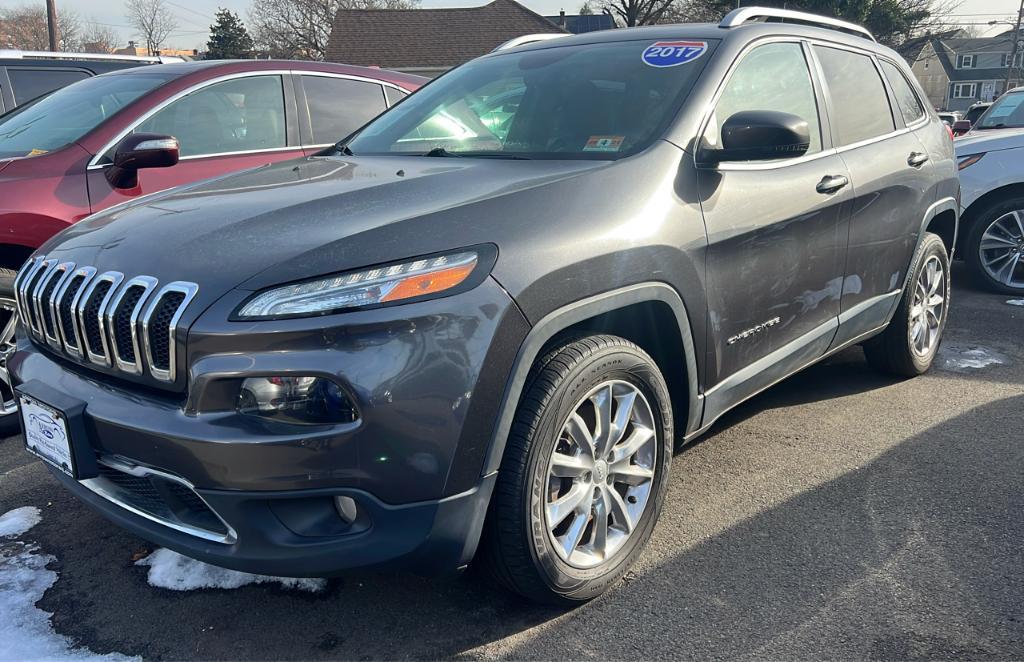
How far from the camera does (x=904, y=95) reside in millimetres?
4426

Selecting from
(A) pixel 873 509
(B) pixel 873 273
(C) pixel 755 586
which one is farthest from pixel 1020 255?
(C) pixel 755 586

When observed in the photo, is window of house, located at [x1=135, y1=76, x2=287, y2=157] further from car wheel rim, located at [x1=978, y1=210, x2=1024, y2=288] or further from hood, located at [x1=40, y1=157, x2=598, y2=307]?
car wheel rim, located at [x1=978, y1=210, x2=1024, y2=288]

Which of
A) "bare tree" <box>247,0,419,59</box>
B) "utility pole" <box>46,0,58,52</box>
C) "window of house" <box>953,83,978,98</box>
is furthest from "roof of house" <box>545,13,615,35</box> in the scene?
"window of house" <box>953,83,978,98</box>

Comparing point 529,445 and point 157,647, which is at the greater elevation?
point 529,445

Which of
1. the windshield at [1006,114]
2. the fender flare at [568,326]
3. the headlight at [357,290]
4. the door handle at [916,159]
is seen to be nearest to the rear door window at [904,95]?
the door handle at [916,159]

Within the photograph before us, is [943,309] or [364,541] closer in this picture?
[364,541]

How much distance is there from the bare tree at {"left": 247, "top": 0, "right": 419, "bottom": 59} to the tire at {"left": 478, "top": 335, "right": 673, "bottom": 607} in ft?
181

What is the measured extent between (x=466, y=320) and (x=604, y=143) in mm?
1147

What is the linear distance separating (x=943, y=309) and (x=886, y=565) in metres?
2.62

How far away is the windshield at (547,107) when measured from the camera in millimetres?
2934

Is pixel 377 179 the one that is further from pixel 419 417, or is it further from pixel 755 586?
pixel 755 586

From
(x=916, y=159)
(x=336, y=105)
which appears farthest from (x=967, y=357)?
(x=336, y=105)

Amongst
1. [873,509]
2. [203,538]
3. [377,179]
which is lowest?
[873,509]

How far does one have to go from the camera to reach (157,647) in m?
2.29
